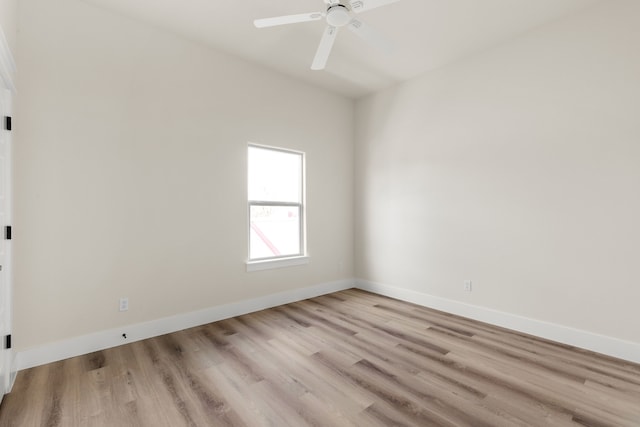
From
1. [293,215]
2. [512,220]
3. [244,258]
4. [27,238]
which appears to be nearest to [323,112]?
[293,215]

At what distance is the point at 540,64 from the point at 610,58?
0.52 metres

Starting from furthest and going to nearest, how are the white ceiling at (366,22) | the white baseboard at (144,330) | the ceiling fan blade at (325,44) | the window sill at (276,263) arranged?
the window sill at (276,263) → the white ceiling at (366,22) → the white baseboard at (144,330) → the ceiling fan blade at (325,44)

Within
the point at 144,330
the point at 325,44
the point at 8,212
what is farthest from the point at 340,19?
the point at 144,330

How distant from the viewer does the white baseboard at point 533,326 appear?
2.49 meters

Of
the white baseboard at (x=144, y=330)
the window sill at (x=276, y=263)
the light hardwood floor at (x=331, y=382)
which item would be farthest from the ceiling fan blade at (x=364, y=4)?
the white baseboard at (x=144, y=330)

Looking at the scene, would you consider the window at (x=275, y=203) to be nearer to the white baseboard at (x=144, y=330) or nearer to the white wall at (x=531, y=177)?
the white baseboard at (x=144, y=330)

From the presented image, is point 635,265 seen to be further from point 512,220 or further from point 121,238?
point 121,238

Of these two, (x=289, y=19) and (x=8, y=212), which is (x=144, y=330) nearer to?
(x=8, y=212)

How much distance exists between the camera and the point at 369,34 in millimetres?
2283

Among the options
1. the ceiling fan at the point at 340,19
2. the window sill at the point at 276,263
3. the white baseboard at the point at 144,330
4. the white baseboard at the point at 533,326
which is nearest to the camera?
the ceiling fan at the point at 340,19

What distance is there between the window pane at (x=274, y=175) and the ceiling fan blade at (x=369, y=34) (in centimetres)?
199

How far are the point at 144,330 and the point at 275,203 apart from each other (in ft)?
6.61

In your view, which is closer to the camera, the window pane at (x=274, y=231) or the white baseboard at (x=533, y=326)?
the white baseboard at (x=533, y=326)

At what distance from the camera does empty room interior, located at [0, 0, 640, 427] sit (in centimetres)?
204
